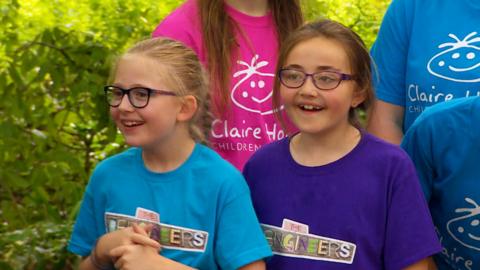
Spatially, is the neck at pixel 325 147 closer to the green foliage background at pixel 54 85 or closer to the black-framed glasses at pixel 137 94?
the black-framed glasses at pixel 137 94

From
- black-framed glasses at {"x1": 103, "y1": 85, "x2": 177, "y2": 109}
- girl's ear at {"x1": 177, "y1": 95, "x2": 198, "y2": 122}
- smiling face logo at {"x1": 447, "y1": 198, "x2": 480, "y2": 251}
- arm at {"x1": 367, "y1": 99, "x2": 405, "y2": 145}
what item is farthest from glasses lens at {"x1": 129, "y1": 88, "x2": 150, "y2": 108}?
smiling face logo at {"x1": 447, "y1": 198, "x2": 480, "y2": 251}

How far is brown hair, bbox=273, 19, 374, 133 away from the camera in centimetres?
343

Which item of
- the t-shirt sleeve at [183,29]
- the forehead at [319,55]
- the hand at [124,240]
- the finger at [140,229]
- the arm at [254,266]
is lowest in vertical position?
the arm at [254,266]

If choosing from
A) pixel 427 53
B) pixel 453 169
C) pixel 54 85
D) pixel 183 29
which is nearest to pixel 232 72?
pixel 183 29

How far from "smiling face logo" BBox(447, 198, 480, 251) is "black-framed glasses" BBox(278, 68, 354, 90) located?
51cm

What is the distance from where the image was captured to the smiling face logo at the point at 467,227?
3387 millimetres

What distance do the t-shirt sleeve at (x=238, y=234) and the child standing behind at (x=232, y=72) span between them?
1.49 feet

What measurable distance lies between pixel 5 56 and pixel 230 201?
1977 mm

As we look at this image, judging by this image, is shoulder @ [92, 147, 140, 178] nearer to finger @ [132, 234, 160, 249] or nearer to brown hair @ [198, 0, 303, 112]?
finger @ [132, 234, 160, 249]

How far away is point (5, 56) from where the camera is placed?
5.00 m

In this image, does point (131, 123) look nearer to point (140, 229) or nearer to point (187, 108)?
point (187, 108)

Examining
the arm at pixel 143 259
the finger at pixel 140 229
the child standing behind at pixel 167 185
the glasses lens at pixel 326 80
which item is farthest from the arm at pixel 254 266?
the glasses lens at pixel 326 80

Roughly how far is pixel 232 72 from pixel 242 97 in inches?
3.5

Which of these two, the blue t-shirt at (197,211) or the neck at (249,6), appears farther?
the neck at (249,6)
